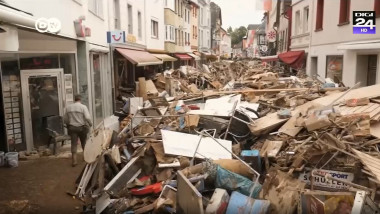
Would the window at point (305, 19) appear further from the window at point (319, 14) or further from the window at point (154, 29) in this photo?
the window at point (154, 29)

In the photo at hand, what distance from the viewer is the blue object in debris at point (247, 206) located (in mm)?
5062

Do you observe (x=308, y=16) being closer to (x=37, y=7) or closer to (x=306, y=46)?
(x=306, y=46)

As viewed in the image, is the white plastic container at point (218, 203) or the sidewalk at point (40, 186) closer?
the white plastic container at point (218, 203)

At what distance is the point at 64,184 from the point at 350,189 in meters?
5.48

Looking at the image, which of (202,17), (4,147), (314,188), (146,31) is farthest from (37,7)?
(202,17)

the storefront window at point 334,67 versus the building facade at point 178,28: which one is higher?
the building facade at point 178,28

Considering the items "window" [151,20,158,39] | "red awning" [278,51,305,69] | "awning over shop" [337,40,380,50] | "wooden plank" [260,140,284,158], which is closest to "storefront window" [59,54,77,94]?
"wooden plank" [260,140,284,158]

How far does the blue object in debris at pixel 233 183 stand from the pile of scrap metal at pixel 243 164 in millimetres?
15

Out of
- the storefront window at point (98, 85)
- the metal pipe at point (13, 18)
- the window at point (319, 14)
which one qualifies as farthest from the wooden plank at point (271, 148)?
the window at point (319, 14)

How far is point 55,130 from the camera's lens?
10.4 meters

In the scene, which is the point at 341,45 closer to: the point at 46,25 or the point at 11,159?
the point at 46,25

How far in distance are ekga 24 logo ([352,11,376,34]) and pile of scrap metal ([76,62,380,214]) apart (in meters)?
5.09

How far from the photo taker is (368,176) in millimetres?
5406

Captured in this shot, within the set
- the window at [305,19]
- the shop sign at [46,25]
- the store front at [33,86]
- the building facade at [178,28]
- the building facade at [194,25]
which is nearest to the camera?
the shop sign at [46,25]
